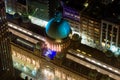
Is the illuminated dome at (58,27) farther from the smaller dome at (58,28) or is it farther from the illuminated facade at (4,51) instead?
the illuminated facade at (4,51)

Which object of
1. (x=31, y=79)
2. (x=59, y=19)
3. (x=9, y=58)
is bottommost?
(x=31, y=79)

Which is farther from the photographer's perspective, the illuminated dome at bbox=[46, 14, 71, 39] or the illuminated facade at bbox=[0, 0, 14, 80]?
the illuminated dome at bbox=[46, 14, 71, 39]

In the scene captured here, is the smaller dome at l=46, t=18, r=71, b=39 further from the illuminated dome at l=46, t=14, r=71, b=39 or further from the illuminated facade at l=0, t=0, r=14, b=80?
the illuminated facade at l=0, t=0, r=14, b=80

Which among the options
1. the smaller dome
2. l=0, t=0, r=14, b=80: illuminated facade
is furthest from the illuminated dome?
l=0, t=0, r=14, b=80: illuminated facade

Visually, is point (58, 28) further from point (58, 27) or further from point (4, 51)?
point (4, 51)

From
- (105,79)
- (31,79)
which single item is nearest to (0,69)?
(31,79)

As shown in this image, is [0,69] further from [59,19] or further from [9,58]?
[59,19]

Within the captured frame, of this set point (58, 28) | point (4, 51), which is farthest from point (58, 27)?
point (4, 51)

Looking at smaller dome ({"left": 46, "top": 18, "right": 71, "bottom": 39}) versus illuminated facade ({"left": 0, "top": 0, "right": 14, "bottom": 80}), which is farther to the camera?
smaller dome ({"left": 46, "top": 18, "right": 71, "bottom": 39})

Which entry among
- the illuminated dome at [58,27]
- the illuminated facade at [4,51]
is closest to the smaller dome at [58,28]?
the illuminated dome at [58,27]
